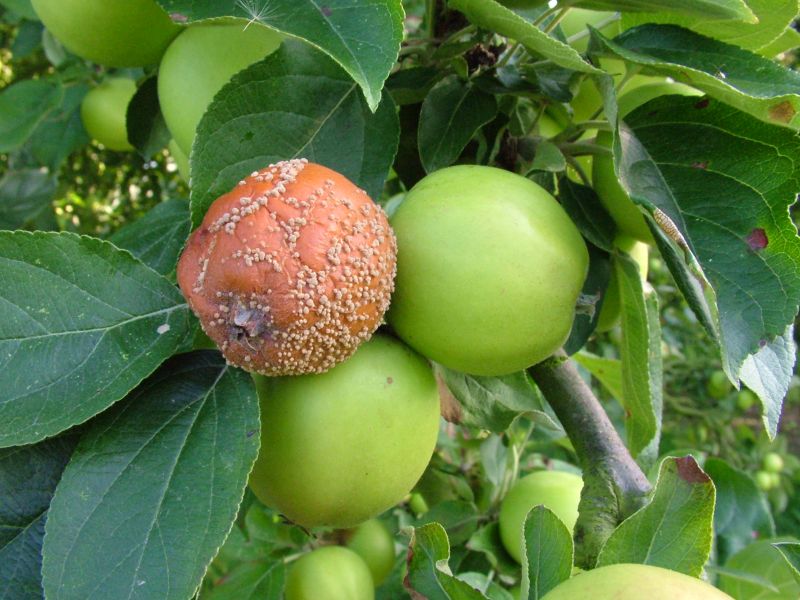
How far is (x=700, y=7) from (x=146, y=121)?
693 millimetres

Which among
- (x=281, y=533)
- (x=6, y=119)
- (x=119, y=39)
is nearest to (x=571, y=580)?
(x=119, y=39)

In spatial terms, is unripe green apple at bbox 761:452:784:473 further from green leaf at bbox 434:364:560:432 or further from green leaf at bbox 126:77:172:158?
green leaf at bbox 126:77:172:158

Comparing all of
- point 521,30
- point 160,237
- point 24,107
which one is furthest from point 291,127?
point 24,107

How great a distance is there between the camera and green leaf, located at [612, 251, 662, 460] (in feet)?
2.51

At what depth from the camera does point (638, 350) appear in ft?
2.57

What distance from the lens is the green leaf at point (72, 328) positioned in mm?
581

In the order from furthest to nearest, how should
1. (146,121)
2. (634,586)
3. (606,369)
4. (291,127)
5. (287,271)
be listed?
(606,369)
(146,121)
(291,127)
(287,271)
(634,586)

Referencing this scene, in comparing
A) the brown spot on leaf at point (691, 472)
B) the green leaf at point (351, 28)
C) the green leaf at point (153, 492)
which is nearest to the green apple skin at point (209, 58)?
the green leaf at point (351, 28)

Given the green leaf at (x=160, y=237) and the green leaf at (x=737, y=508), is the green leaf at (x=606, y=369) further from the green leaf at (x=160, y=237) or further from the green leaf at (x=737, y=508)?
the green leaf at (x=160, y=237)

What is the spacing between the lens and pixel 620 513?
687mm

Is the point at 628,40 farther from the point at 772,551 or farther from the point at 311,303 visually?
the point at 772,551

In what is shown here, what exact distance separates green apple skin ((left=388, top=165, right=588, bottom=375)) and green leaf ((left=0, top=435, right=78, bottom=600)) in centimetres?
31

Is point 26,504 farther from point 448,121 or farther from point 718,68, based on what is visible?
point 718,68

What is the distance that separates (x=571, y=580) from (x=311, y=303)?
26 cm
